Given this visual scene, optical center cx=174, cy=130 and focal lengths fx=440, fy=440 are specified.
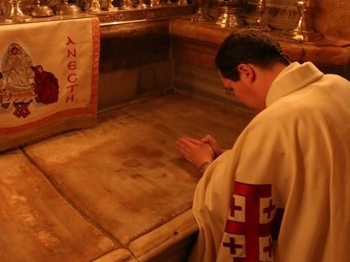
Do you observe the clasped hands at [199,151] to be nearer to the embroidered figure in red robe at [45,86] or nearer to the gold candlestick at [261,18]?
the embroidered figure in red robe at [45,86]

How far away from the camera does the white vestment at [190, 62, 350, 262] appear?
1.01m

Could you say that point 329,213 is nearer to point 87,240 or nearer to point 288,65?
point 288,65

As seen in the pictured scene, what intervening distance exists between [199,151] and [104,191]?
363 mm

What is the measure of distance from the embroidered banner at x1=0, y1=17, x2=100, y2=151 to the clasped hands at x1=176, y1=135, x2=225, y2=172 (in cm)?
46

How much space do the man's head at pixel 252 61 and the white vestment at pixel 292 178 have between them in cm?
4

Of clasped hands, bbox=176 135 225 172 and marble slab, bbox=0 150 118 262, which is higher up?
clasped hands, bbox=176 135 225 172

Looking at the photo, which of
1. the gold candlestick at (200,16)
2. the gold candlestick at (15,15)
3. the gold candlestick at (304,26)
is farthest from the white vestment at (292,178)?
the gold candlestick at (200,16)

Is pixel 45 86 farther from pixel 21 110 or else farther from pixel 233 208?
pixel 233 208

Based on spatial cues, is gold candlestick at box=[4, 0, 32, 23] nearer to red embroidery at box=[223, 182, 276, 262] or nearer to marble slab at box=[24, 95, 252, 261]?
marble slab at box=[24, 95, 252, 261]

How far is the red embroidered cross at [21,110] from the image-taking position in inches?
60.2

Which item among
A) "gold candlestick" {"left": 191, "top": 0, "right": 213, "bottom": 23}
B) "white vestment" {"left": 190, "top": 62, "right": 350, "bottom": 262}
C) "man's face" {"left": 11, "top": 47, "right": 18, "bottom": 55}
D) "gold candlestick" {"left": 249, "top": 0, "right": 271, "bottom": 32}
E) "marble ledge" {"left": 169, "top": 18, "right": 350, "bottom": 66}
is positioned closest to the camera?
"white vestment" {"left": 190, "top": 62, "right": 350, "bottom": 262}

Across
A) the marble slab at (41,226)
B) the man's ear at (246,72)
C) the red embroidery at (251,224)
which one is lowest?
the marble slab at (41,226)

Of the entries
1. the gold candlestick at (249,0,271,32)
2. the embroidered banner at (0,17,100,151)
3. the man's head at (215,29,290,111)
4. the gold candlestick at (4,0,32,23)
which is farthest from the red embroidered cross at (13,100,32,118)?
the gold candlestick at (249,0,271,32)

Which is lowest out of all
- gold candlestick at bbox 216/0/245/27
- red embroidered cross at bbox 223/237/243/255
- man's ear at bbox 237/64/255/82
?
red embroidered cross at bbox 223/237/243/255
